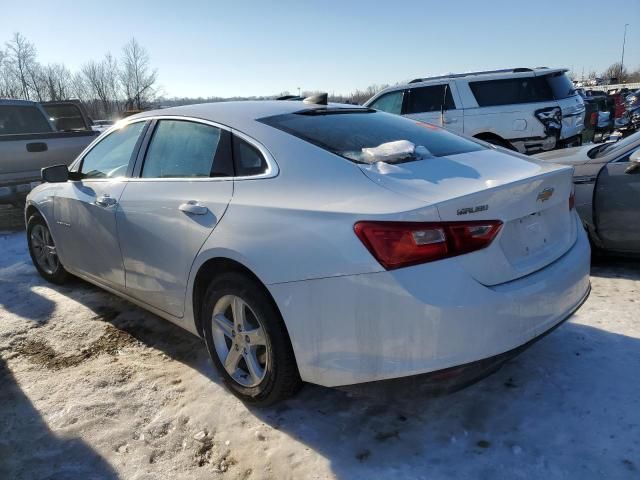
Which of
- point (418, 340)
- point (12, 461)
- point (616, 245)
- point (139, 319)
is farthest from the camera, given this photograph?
point (616, 245)

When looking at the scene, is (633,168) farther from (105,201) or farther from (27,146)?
(27,146)

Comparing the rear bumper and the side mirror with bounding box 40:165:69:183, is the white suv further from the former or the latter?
the rear bumper

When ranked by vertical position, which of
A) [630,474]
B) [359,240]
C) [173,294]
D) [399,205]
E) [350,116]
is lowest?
[630,474]

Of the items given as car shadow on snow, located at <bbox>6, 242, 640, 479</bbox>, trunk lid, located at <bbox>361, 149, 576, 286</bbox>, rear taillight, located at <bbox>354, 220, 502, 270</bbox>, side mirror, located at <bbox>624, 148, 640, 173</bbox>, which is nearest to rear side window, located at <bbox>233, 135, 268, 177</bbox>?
trunk lid, located at <bbox>361, 149, 576, 286</bbox>

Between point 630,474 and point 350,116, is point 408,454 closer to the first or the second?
point 630,474

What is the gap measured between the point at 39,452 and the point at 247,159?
1786mm

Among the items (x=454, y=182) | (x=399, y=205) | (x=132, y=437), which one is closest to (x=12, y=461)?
(x=132, y=437)

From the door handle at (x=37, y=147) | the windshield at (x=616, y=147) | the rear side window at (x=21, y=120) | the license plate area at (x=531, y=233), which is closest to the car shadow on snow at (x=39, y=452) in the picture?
the license plate area at (x=531, y=233)

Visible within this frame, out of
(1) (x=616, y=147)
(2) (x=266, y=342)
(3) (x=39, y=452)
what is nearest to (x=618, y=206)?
(1) (x=616, y=147)

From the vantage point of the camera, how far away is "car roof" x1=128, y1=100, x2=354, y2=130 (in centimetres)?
294

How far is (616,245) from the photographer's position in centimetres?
432

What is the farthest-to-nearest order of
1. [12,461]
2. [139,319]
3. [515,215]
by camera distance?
[139,319]
[12,461]
[515,215]

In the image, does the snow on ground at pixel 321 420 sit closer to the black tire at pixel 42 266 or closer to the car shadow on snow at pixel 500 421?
the car shadow on snow at pixel 500 421

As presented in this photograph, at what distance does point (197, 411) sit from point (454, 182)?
1.81m
